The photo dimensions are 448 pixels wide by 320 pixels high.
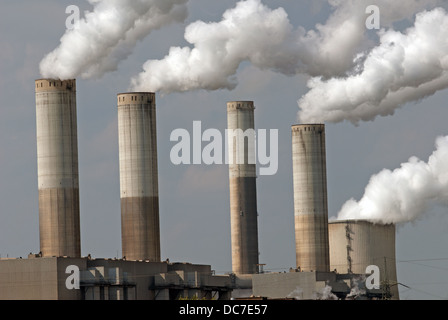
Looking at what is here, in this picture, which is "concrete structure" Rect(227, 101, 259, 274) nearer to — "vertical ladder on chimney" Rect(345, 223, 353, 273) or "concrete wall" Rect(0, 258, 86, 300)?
"vertical ladder on chimney" Rect(345, 223, 353, 273)

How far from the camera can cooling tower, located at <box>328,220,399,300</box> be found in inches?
4296

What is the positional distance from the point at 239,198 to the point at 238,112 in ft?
23.6

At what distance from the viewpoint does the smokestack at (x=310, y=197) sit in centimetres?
11415

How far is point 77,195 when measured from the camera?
307ft

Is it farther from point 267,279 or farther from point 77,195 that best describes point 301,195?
point 77,195

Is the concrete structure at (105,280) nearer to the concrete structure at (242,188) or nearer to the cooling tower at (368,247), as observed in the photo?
the cooling tower at (368,247)

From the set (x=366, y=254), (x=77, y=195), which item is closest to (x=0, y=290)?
(x=77, y=195)

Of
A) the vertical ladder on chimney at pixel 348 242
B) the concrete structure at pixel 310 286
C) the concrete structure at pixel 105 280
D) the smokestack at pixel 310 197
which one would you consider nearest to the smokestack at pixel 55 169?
the concrete structure at pixel 105 280

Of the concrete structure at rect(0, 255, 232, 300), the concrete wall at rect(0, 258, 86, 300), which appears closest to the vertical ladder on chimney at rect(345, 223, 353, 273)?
the concrete structure at rect(0, 255, 232, 300)

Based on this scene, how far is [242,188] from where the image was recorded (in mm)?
116875

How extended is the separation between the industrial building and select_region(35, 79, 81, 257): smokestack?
0.07m

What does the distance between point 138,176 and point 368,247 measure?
2092 centimetres
